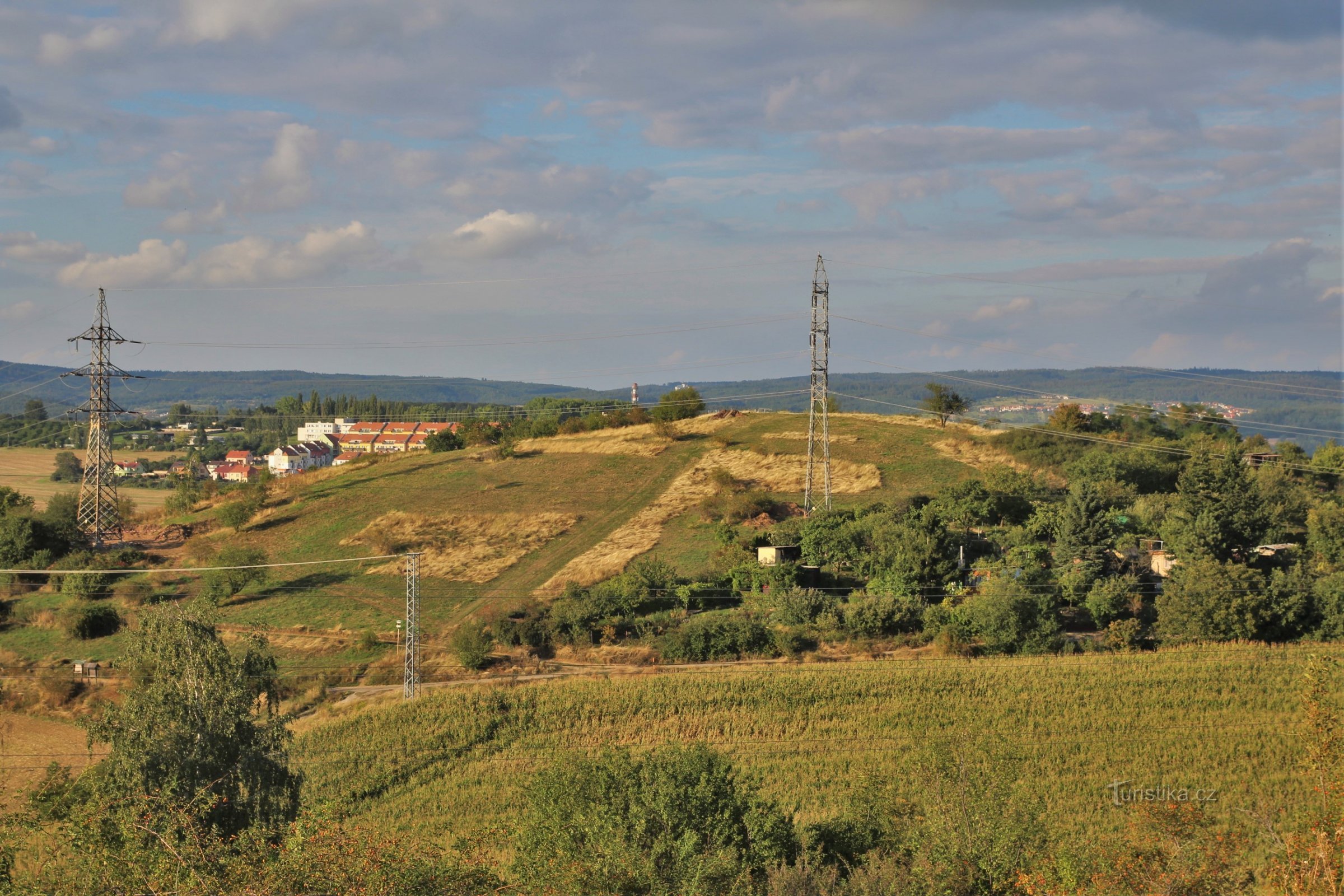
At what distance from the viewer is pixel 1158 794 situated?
97.6 feet

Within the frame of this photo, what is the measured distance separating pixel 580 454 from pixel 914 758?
54479 millimetres

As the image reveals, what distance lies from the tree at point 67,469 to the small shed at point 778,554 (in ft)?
307

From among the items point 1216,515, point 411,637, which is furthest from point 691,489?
point 411,637

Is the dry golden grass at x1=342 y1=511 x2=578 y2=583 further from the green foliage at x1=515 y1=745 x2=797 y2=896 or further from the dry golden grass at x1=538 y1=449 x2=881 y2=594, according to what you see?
the green foliage at x1=515 y1=745 x2=797 y2=896

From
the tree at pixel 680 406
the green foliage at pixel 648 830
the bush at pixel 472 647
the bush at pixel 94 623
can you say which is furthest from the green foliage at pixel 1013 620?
the tree at pixel 680 406

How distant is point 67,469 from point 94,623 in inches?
3402

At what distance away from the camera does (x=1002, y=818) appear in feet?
71.4

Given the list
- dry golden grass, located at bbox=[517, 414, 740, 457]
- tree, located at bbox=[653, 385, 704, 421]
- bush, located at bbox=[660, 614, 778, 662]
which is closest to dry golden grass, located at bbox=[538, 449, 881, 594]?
dry golden grass, located at bbox=[517, 414, 740, 457]

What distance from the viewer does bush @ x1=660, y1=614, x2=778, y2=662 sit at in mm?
44250

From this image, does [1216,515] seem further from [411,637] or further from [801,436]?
[411,637]

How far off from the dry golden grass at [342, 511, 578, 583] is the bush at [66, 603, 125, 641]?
1236 centimetres

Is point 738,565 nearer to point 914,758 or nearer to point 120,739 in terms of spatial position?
point 914,758

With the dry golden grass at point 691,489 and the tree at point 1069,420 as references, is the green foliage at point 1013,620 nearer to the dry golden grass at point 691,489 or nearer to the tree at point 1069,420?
the dry golden grass at point 691,489

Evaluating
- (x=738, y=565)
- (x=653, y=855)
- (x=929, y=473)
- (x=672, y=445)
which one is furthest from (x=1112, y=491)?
(x=653, y=855)
